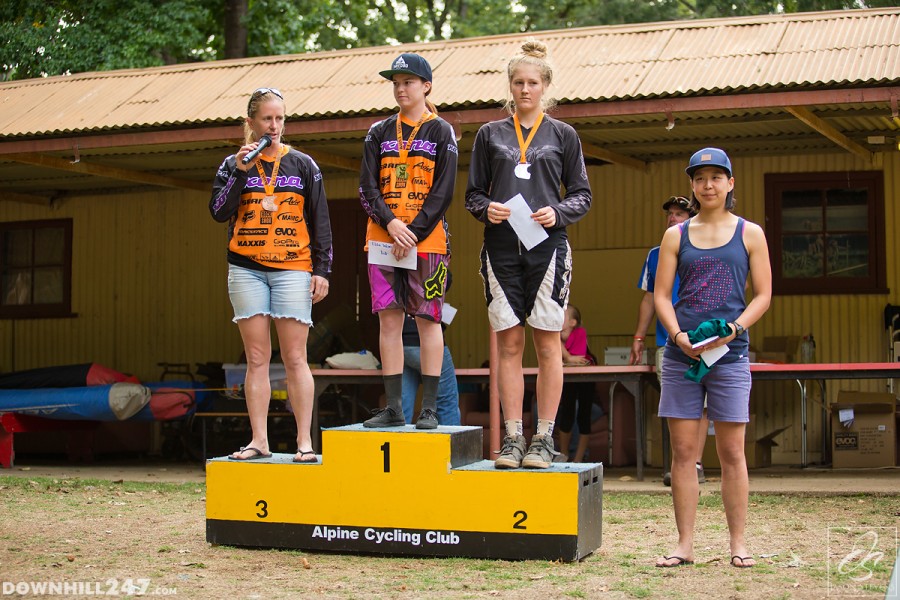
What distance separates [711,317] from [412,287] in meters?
1.44

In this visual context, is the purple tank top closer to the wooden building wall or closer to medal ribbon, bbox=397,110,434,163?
medal ribbon, bbox=397,110,434,163

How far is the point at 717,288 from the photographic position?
4770mm

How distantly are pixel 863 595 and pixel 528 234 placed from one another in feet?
6.40

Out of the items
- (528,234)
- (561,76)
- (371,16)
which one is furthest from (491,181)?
(371,16)

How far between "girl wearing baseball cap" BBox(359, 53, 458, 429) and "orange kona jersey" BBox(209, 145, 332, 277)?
378 millimetres

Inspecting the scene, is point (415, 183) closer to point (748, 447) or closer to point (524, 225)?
point (524, 225)

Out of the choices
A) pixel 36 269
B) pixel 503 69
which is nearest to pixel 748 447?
pixel 503 69

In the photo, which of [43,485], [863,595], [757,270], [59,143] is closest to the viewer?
[863,595]

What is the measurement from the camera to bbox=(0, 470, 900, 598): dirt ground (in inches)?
183

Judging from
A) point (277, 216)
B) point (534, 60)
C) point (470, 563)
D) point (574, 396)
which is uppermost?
point (534, 60)

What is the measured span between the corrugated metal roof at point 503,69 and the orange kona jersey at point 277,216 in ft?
10.2

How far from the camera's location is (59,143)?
32.4ft

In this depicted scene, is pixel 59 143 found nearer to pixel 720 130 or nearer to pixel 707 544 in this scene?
pixel 720 130

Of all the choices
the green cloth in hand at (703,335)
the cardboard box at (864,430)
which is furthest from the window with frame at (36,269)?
the green cloth in hand at (703,335)
